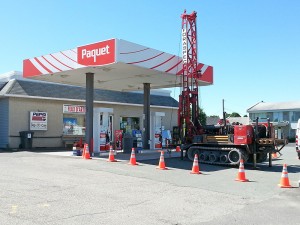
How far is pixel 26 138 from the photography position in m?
25.4

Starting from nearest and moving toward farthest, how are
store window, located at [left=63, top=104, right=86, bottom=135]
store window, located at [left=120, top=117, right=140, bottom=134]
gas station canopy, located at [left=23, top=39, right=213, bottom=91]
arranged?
gas station canopy, located at [left=23, top=39, right=213, bottom=91] → store window, located at [left=63, top=104, right=86, bottom=135] → store window, located at [left=120, top=117, right=140, bottom=134]

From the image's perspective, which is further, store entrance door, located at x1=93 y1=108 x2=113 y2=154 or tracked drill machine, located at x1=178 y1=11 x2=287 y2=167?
store entrance door, located at x1=93 y1=108 x2=113 y2=154

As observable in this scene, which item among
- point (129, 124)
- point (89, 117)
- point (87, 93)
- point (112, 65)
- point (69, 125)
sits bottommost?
point (69, 125)

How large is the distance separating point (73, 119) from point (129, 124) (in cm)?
599

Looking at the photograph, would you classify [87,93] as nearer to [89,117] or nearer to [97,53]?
[89,117]

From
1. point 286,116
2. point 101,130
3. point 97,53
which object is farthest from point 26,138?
point 286,116

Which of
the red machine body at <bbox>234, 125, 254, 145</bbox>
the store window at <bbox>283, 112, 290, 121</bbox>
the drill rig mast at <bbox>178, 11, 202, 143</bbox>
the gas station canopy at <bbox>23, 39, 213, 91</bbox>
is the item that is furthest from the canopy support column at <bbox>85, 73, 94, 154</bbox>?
the store window at <bbox>283, 112, 290, 121</bbox>

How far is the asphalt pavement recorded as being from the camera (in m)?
7.23

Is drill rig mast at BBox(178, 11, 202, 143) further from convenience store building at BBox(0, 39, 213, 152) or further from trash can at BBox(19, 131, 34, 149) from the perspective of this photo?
trash can at BBox(19, 131, 34, 149)

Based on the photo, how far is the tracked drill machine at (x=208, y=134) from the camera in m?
16.7

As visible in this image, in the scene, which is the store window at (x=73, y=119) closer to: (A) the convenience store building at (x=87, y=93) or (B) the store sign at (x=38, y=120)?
(A) the convenience store building at (x=87, y=93)


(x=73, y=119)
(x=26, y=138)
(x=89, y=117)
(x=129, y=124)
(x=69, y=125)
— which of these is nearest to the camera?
(x=89, y=117)

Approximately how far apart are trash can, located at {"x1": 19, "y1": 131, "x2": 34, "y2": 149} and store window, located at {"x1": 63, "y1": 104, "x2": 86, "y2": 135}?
11.6 ft

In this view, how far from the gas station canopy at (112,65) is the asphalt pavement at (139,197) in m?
5.96
